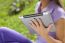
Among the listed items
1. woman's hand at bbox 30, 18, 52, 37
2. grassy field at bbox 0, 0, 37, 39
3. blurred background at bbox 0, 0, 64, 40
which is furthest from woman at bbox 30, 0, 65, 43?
blurred background at bbox 0, 0, 64, 40

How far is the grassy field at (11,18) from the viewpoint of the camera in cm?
262

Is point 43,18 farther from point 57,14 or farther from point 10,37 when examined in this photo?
point 10,37

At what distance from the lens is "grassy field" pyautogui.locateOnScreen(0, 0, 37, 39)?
8.61ft

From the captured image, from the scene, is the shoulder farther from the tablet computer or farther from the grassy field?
the grassy field

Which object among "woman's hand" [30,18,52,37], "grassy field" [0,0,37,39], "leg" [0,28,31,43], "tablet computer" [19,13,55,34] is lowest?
"woman's hand" [30,18,52,37]

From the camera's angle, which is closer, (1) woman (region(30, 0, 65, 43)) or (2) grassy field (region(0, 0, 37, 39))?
(1) woman (region(30, 0, 65, 43))

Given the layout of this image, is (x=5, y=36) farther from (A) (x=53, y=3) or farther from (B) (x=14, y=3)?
(B) (x=14, y=3)

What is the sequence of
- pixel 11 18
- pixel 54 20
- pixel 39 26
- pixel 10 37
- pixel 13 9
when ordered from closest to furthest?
pixel 39 26 < pixel 54 20 < pixel 10 37 < pixel 11 18 < pixel 13 9

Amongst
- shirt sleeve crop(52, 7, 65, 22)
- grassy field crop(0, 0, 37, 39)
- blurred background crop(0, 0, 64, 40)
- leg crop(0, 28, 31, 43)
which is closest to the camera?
shirt sleeve crop(52, 7, 65, 22)

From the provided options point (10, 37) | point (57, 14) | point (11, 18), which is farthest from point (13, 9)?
point (57, 14)

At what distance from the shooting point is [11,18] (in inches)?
113

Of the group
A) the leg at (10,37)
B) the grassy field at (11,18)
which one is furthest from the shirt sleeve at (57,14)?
the grassy field at (11,18)

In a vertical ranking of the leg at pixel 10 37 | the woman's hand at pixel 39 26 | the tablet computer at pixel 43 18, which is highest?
the leg at pixel 10 37

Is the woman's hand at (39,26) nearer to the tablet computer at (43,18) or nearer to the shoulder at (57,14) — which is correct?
the tablet computer at (43,18)
